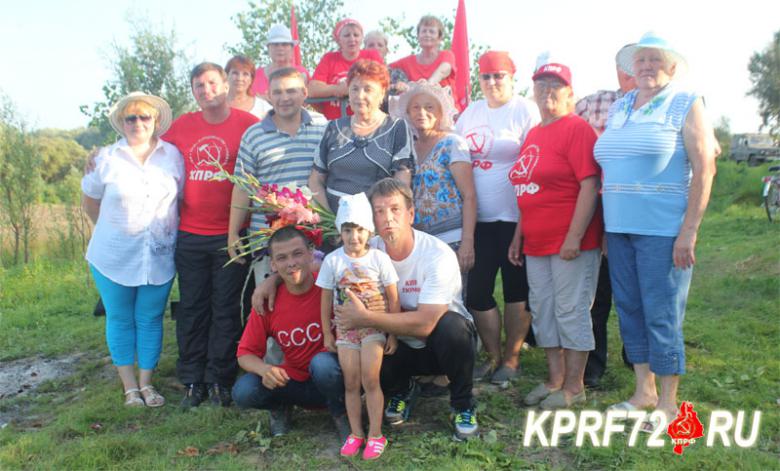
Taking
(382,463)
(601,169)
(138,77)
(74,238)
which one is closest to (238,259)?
(382,463)

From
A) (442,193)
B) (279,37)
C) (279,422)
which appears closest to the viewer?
(279,422)

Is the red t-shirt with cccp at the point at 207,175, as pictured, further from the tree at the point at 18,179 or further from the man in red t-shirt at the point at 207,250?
the tree at the point at 18,179

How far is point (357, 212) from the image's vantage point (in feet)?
11.0

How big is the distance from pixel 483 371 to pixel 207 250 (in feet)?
6.92

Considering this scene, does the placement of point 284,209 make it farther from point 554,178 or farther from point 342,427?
point 554,178

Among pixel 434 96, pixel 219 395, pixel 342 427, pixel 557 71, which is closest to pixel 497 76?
pixel 434 96

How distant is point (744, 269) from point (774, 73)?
31.9m

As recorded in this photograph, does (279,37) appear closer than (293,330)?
No

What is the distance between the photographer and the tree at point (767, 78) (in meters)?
34.2

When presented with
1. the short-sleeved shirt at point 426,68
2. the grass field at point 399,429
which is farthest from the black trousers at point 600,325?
the short-sleeved shirt at point 426,68

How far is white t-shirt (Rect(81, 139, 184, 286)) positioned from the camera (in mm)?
4312

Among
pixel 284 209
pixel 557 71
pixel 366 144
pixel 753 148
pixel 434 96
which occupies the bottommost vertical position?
pixel 284 209

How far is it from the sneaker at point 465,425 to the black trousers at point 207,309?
175cm

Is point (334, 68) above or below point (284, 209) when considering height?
above
